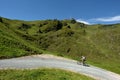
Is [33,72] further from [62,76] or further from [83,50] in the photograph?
[83,50]

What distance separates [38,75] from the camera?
→ 3366cm

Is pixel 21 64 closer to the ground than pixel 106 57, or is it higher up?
higher up

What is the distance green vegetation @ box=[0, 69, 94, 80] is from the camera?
32859 mm

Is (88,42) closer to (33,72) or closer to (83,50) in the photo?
(83,50)

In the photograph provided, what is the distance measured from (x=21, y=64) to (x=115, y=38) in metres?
86.1

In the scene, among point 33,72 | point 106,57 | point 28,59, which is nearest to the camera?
point 33,72

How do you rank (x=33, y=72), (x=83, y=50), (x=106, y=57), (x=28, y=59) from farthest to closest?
(x=83, y=50), (x=106, y=57), (x=28, y=59), (x=33, y=72)

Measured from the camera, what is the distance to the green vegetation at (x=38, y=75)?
108 ft

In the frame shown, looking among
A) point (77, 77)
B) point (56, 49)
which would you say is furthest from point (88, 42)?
point (77, 77)

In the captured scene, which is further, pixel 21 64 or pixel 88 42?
pixel 88 42

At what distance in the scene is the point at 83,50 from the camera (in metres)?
114

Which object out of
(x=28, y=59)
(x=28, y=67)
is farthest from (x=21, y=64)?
(x=28, y=59)

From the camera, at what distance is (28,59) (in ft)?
145

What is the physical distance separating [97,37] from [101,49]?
1186 cm
